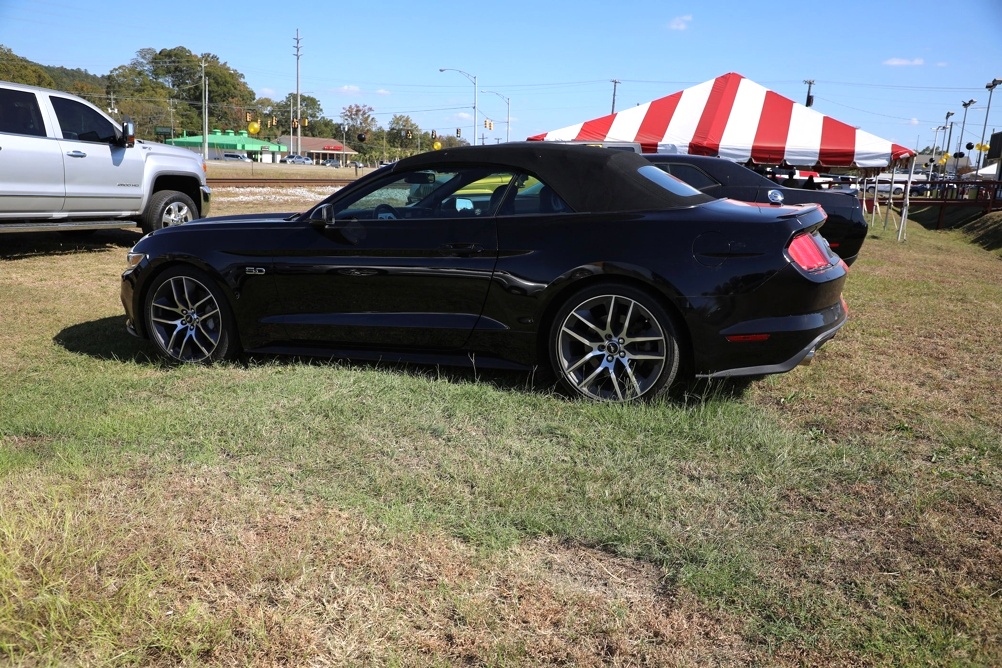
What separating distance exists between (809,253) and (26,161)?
8.69 meters

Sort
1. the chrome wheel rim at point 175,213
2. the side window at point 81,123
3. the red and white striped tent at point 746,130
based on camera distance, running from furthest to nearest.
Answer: the red and white striped tent at point 746,130 < the chrome wheel rim at point 175,213 < the side window at point 81,123

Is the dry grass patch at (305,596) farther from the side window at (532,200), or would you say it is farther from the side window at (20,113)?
the side window at (20,113)

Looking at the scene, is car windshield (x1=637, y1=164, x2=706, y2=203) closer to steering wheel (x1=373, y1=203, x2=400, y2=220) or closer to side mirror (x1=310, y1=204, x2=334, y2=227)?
steering wheel (x1=373, y1=203, x2=400, y2=220)

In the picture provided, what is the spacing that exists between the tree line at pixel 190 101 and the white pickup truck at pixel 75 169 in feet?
274

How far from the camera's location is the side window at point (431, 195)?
4734 millimetres

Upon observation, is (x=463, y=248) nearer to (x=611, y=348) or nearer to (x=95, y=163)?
(x=611, y=348)

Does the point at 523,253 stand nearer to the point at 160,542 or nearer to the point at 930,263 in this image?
the point at 160,542

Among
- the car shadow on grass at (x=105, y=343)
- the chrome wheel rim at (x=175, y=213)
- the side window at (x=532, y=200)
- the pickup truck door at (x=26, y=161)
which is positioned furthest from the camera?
the chrome wheel rim at (x=175, y=213)

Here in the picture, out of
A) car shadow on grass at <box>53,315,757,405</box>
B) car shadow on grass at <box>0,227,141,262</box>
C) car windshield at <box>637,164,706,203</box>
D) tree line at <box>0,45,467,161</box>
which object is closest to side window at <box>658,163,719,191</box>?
car windshield at <box>637,164,706,203</box>

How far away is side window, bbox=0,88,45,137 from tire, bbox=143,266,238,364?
541cm

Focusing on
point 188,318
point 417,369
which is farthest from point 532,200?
point 188,318

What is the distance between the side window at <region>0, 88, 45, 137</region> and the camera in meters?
9.09

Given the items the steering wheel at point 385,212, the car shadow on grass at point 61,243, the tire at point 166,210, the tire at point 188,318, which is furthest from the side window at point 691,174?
the car shadow on grass at point 61,243

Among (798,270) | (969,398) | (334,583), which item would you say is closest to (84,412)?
(334,583)
